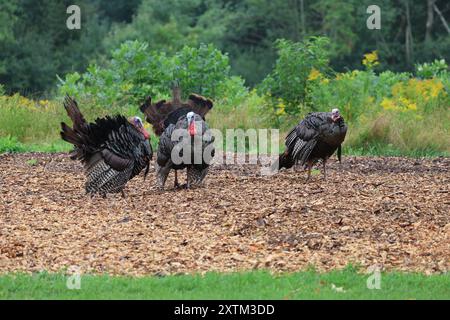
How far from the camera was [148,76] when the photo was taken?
2052 cm

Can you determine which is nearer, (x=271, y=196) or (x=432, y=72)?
(x=271, y=196)

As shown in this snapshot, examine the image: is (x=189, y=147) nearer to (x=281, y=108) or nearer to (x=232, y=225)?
(x=232, y=225)

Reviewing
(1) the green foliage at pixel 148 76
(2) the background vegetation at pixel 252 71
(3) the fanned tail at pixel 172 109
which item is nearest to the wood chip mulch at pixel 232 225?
(3) the fanned tail at pixel 172 109

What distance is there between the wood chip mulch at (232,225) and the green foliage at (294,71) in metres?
5.28

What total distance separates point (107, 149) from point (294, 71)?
24.1 ft

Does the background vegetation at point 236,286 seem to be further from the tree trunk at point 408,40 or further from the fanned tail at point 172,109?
the tree trunk at point 408,40

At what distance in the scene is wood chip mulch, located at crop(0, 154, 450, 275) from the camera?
8188 millimetres

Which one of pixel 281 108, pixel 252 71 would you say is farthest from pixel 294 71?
pixel 252 71

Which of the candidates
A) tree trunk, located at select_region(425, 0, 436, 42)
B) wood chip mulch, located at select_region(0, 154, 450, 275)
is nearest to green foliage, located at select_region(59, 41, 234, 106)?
wood chip mulch, located at select_region(0, 154, 450, 275)

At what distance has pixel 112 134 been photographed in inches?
461

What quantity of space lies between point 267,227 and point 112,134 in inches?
120

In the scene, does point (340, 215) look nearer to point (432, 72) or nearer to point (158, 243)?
point (158, 243)

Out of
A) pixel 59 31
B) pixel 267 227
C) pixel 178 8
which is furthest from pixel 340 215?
pixel 178 8
